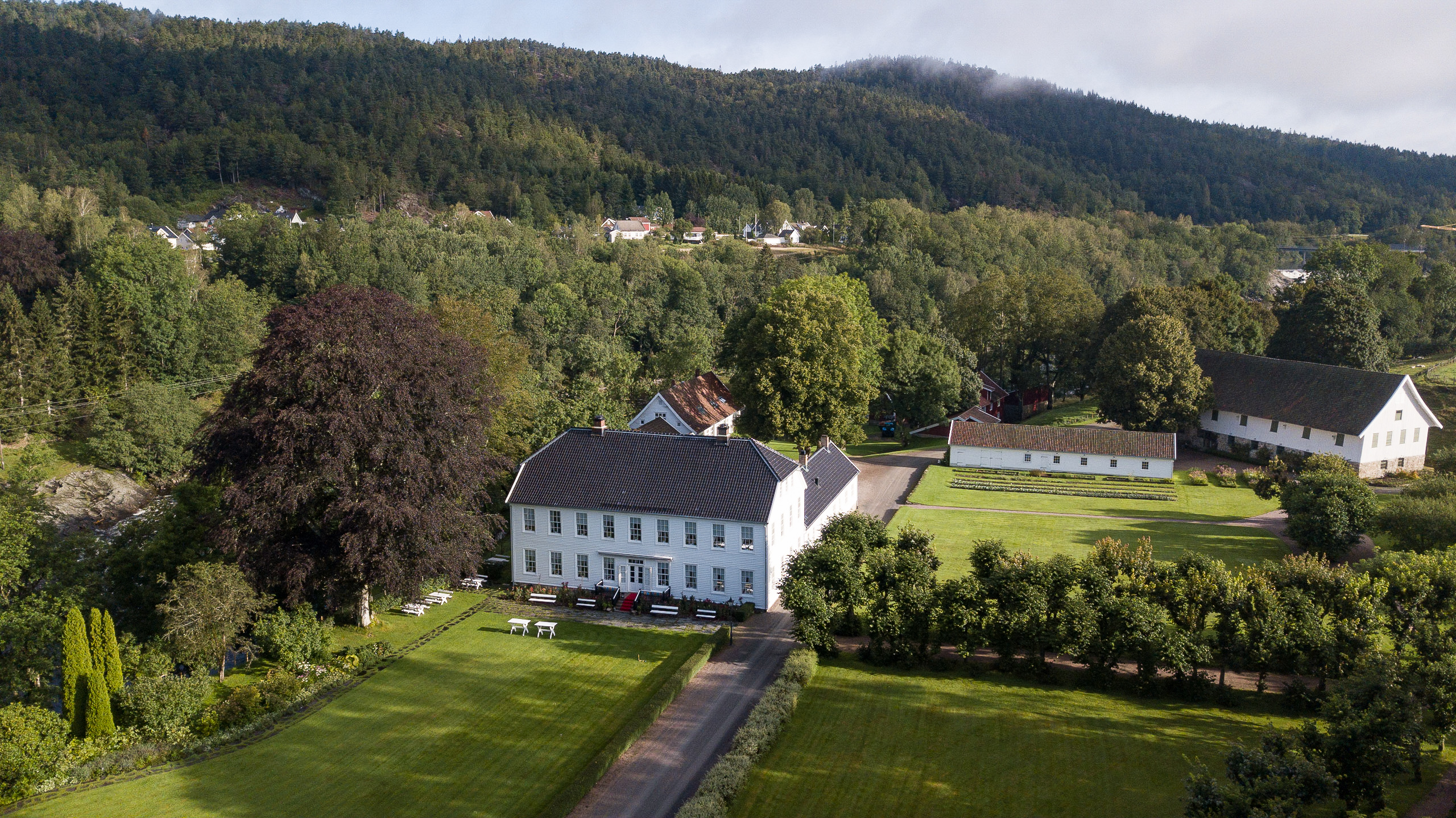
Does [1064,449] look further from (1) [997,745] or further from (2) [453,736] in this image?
(2) [453,736]

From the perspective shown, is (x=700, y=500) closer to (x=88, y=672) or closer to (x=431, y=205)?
(x=88, y=672)

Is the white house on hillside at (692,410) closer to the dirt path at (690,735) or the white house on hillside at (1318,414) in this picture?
the dirt path at (690,735)

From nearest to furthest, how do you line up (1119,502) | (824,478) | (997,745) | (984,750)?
(984,750)
(997,745)
(824,478)
(1119,502)

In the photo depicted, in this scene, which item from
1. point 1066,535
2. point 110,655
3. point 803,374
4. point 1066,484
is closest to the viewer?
point 110,655

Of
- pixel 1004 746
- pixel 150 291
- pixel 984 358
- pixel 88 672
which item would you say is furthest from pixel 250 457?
pixel 984 358

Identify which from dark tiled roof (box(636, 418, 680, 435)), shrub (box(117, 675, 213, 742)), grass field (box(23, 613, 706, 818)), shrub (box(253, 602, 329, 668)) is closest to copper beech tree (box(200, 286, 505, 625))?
shrub (box(253, 602, 329, 668))

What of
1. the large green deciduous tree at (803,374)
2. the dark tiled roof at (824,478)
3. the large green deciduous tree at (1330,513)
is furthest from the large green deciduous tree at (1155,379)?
the dark tiled roof at (824,478)

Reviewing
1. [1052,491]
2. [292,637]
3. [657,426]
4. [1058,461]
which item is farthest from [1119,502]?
[292,637]
